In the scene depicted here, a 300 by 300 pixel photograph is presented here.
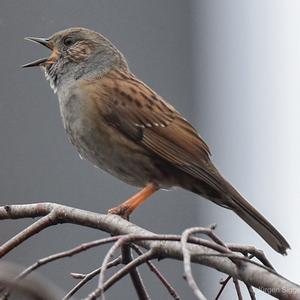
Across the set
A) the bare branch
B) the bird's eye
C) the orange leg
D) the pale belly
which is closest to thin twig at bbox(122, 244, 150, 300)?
the bare branch

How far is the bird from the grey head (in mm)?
13

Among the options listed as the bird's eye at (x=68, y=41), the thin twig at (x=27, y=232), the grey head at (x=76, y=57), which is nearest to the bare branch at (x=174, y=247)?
the thin twig at (x=27, y=232)

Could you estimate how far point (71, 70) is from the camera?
4.85 metres

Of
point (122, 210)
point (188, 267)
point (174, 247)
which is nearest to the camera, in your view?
point (188, 267)

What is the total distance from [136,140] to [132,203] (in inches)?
14.1

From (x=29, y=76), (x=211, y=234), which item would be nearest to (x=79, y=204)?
(x=29, y=76)

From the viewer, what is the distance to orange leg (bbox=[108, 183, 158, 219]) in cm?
417

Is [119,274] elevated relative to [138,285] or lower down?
elevated

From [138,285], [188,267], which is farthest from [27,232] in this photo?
[188,267]

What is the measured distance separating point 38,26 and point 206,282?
2.80 metres

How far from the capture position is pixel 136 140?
4484mm

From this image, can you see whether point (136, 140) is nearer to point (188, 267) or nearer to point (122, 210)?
point (122, 210)

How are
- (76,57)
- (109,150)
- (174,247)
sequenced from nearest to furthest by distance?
(174,247) → (109,150) → (76,57)

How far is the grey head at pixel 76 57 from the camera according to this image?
4.82 m
